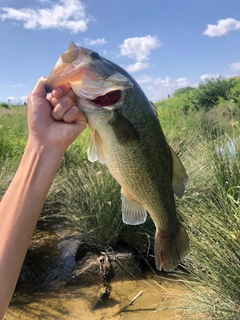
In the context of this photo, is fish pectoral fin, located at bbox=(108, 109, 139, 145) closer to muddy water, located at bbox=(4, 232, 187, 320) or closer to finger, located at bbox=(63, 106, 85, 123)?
finger, located at bbox=(63, 106, 85, 123)

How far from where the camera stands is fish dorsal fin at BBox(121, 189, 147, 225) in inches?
86.8

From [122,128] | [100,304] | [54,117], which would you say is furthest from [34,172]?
[100,304]

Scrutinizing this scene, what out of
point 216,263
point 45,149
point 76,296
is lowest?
point 76,296

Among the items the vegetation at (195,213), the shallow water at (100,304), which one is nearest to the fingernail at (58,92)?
the vegetation at (195,213)

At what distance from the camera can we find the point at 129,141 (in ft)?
6.66

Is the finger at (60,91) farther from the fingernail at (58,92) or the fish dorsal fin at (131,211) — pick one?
the fish dorsal fin at (131,211)

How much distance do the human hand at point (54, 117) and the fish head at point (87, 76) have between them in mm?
61

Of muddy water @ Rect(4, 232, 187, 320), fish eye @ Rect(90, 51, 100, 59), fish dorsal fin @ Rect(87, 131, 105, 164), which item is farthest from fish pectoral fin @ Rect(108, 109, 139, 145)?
muddy water @ Rect(4, 232, 187, 320)

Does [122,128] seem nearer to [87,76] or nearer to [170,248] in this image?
[87,76]

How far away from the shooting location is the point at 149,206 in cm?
224

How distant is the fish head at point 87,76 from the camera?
1886mm

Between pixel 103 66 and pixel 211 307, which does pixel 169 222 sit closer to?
pixel 103 66

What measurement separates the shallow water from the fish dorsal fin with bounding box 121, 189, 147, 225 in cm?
237

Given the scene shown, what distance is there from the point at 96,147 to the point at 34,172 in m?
0.45
